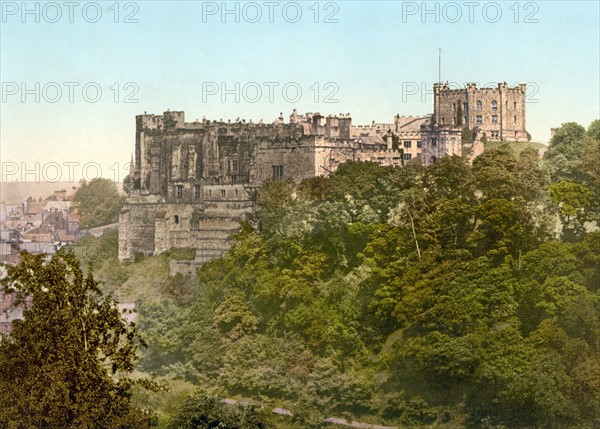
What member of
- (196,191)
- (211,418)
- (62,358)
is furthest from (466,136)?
(62,358)

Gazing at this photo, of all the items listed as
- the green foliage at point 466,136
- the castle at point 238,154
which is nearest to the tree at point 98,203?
the castle at point 238,154

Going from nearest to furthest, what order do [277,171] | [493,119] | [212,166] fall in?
[277,171], [212,166], [493,119]

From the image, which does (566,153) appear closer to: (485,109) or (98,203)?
(485,109)

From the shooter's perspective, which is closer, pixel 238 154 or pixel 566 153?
pixel 566 153

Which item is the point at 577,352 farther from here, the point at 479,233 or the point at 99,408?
the point at 99,408

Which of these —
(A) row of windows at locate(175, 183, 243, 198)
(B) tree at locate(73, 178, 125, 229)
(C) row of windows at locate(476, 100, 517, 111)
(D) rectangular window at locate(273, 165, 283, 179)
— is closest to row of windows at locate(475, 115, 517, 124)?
(C) row of windows at locate(476, 100, 517, 111)

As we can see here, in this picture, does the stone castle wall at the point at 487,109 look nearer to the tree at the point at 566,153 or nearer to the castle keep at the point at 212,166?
the castle keep at the point at 212,166

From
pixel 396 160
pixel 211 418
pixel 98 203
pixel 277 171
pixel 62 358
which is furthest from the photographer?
pixel 98 203
